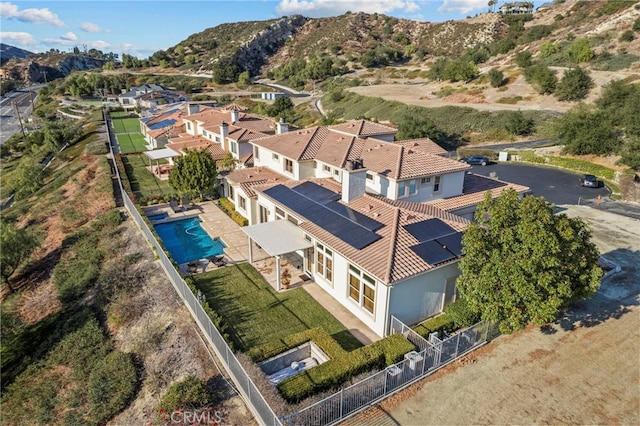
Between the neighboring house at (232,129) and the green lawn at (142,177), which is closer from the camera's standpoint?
the neighboring house at (232,129)

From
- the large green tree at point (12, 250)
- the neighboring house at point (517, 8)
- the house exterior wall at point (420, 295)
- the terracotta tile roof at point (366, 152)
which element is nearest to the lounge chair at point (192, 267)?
the terracotta tile roof at point (366, 152)

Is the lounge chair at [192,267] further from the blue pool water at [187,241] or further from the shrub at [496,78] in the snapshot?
the shrub at [496,78]

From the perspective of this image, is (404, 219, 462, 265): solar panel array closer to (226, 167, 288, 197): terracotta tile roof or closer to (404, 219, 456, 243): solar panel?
(404, 219, 456, 243): solar panel

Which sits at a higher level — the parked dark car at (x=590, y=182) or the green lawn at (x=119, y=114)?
the green lawn at (x=119, y=114)

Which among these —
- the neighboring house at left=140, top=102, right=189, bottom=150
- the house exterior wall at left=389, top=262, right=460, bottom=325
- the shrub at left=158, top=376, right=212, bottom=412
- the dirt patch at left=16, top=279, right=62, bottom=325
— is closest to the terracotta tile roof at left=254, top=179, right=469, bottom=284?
the house exterior wall at left=389, top=262, right=460, bottom=325

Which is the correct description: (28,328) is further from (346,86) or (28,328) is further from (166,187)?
(346,86)

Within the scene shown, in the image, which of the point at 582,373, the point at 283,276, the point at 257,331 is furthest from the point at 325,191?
the point at 582,373
